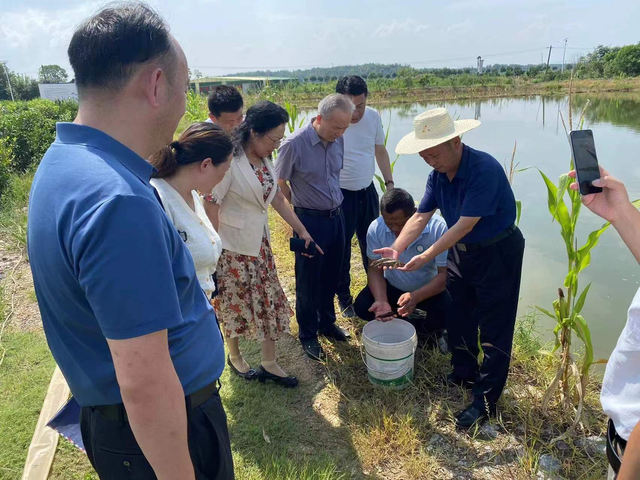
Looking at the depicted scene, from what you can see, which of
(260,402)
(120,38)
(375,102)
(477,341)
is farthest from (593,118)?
(120,38)

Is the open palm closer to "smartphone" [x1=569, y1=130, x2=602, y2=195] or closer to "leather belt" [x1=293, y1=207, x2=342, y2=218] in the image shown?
"smartphone" [x1=569, y1=130, x2=602, y2=195]

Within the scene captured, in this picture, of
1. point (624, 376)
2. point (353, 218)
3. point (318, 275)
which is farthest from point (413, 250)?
point (624, 376)

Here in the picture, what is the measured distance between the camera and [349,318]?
10.4 ft

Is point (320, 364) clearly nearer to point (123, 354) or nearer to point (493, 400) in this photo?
point (493, 400)

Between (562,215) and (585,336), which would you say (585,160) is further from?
(585,336)

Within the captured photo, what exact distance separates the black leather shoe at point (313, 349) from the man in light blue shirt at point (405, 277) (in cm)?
41

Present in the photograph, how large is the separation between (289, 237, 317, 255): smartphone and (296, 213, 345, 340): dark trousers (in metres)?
0.08

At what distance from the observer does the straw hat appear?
6.21ft

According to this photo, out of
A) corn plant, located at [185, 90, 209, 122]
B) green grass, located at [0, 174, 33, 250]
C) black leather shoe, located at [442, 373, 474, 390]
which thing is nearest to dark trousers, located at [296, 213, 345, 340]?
black leather shoe, located at [442, 373, 474, 390]

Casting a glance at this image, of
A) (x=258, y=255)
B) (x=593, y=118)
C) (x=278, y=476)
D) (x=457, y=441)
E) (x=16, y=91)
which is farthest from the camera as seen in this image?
(x=16, y=91)

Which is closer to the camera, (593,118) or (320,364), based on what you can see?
(320,364)

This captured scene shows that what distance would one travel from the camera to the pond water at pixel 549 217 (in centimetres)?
358

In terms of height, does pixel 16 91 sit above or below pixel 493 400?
above

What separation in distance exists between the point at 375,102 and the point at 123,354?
2426cm
